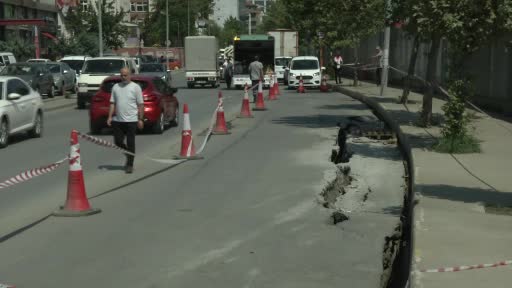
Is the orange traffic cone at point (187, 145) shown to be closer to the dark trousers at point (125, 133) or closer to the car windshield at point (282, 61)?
the dark trousers at point (125, 133)

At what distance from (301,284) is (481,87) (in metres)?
22.7

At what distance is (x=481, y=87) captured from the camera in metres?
28.1

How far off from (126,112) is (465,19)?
18.6 feet

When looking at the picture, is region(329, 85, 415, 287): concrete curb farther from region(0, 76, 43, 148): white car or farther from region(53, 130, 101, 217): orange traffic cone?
region(0, 76, 43, 148): white car

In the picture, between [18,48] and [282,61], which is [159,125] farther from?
[18,48]

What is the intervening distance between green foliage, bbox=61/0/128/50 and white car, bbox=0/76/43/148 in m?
46.8

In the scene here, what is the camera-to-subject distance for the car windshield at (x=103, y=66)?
3197 cm

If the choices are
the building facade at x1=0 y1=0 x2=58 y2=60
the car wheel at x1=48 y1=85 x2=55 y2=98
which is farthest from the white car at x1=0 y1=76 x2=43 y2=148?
the building facade at x1=0 y1=0 x2=58 y2=60

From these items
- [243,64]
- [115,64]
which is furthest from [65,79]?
[243,64]

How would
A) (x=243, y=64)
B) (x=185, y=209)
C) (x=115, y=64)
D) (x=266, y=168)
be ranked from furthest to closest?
(x=243, y=64) < (x=115, y=64) < (x=266, y=168) < (x=185, y=209)

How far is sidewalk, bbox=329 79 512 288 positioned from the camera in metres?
6.48

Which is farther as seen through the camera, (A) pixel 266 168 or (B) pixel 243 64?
(B) pixel 243 64

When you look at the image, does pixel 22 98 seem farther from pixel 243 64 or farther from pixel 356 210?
pixel 243 64

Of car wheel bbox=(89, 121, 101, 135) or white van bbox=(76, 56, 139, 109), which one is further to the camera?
white van bbox=(76, 56, 139, 109)
